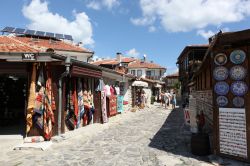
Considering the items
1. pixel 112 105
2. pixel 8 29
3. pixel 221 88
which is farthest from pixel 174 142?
pixel 8 29

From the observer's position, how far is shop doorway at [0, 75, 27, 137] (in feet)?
46.7

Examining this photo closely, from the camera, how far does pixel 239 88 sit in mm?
7418

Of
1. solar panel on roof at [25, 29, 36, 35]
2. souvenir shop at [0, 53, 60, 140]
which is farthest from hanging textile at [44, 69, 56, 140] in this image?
solar panel on roof at [25, 29, 36, 35]

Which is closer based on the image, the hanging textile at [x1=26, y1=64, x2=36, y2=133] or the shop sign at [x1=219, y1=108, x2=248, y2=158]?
the shop sign at [x1=219, y1=108, x2=248, y2=158]

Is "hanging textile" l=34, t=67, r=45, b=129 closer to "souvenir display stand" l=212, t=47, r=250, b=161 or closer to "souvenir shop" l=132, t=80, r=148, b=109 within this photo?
"souvenir display stand" l=212, t=47, r=250, b=161

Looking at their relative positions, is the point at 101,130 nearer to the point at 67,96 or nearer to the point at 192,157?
the point at 67,96

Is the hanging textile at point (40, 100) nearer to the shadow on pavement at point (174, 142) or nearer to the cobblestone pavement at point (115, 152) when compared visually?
the cobblestone pavement at point (115, 152)

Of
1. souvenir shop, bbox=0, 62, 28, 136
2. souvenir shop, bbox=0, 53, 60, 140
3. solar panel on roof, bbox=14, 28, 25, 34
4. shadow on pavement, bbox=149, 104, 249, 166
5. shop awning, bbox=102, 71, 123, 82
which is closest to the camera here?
shadow on pavement, bbox=149, 104, 249, 166

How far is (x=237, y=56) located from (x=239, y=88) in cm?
81

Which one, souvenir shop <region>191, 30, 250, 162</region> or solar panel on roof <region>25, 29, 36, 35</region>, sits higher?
solar panel on roof <region>25, 29, 36, 35</region>

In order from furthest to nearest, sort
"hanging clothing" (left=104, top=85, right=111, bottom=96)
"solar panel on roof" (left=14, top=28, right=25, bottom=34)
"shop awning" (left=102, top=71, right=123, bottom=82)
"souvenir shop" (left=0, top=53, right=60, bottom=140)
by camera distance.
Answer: "solar panel on roof" (left=14, top=28, right=25, bottom=34)
"hanging clothing" (left=104, top=85, right=111, bottom=96)
"shop awning" (left=102, top=71, right=123, bottom=82)
"souvenir shop" (left=0, top=53, right=60, bottom=140)

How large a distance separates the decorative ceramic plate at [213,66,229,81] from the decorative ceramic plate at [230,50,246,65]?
33 cm

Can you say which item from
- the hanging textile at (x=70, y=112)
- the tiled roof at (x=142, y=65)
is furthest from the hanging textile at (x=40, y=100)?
the tiled roof at (x=142, y=65)

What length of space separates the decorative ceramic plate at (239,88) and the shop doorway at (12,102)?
9009mm
